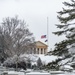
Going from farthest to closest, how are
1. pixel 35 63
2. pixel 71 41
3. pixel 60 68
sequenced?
pixel 35 63 → pixel 60 68 → pixel 71 41

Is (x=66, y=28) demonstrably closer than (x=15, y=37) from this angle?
Yes

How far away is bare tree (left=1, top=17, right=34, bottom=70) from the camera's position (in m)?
73.6

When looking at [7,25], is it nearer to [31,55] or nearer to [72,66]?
[31,55]

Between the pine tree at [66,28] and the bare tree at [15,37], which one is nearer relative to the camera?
the pine tree at [66,28]

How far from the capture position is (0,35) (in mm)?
78562

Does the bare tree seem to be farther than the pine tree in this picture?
Yes

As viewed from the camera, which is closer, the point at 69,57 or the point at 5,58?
the point at 69,57

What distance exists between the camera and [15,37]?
243 ft

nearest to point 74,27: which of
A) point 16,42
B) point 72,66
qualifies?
point 72,66

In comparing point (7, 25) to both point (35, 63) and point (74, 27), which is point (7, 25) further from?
point (74, 27)

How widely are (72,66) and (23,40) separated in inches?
2116

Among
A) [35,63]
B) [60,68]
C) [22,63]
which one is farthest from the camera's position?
[35,63]

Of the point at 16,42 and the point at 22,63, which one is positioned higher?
the point at 16,42

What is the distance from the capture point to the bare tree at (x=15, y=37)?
241ft
